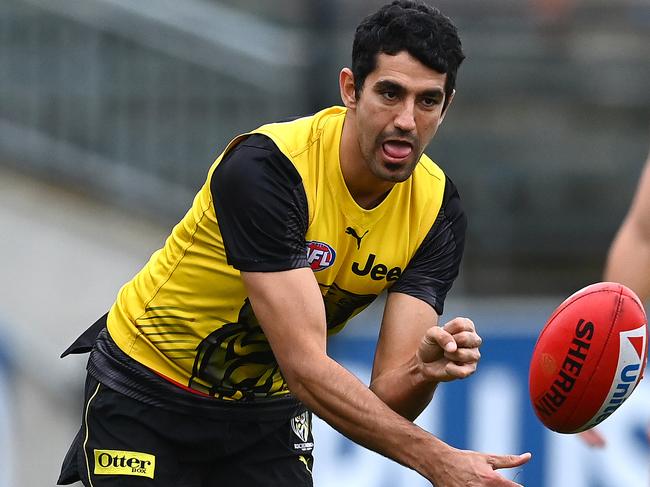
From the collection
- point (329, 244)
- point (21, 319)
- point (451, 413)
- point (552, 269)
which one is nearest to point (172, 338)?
point (329, 244)

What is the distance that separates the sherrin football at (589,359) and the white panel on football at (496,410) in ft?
11.3

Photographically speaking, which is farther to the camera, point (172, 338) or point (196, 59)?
point (196, 59)

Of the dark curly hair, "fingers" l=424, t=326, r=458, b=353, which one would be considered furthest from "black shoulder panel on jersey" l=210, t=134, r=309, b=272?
"fingers" l=424, t=326, r=458, b=353

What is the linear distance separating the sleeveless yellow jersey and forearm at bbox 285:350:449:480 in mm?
389

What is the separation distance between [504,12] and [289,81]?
2048 millimetres

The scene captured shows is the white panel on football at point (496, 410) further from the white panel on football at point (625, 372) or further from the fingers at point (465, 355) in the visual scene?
the fingers at point (465, 355)

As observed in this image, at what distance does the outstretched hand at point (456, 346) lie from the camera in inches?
168

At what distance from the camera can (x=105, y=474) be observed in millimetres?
4941

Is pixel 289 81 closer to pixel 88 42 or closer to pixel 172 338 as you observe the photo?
pixel 88 42

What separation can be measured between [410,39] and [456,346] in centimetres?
104

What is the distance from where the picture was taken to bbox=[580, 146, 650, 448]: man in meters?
6.22

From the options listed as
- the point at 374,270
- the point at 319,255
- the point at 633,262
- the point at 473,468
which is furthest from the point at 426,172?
the point at 633,262

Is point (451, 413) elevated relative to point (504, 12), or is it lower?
lower

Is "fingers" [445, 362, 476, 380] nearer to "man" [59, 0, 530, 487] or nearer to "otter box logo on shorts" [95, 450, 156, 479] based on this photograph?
"man" [59, 0, 530, 487]
